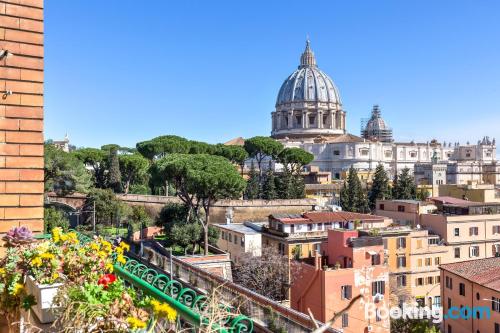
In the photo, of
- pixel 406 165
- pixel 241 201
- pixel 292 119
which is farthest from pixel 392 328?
pixel 292 119

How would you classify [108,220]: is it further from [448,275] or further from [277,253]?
[448,275]

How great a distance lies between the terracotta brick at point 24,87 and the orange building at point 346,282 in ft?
49.6

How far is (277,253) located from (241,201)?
15.0 metres

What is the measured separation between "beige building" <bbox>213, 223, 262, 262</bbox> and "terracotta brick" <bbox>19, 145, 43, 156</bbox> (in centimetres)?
2051

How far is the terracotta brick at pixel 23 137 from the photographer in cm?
399

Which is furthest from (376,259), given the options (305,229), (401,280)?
(401,280)

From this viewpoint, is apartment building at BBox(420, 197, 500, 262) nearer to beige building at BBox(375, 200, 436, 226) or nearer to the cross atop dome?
beige building at BBox(375, 200, 436, 226)

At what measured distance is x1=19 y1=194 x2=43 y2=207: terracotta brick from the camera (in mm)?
4029

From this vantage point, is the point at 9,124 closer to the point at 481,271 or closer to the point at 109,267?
the point at 109,267

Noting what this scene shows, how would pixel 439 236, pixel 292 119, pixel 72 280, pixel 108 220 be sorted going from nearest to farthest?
pixel 72 280 → pixel 439 236 → pixel 108 220 → pixel 292 119

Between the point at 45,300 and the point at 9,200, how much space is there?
1594mm

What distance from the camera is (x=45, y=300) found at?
2697mm

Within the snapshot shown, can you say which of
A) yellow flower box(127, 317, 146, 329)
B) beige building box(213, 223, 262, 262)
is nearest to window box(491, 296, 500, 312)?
beige building box(213, 223, 262, 262)

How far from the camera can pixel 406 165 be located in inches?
2724
